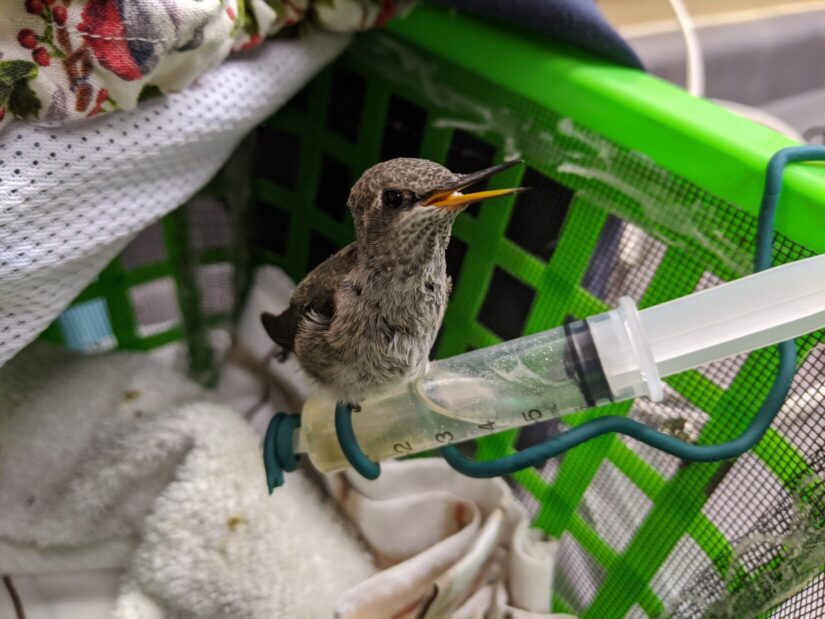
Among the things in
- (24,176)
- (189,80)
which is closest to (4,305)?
(24,176)

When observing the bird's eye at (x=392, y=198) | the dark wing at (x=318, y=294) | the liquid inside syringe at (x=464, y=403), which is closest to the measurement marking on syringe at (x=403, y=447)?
the liquid inside syringe at (x=464, y=403)

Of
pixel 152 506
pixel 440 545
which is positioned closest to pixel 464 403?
pixel 440 545

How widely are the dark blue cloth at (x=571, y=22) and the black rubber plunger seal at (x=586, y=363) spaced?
0.25 m

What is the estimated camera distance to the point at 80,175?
40 cm

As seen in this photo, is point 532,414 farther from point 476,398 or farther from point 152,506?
point 152,506

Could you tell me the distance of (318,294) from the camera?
1.40 feet

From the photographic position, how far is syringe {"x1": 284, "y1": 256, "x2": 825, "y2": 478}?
13.8 inches

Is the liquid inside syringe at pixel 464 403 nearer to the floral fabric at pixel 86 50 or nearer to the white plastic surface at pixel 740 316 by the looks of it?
the white plastic surface at pixel 740 316

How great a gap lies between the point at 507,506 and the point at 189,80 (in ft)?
1.46

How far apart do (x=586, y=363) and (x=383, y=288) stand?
0.42 feet

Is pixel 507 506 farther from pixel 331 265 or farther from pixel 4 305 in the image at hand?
pixel 4 305

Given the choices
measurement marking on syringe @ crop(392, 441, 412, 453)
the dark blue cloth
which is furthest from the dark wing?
the dark blue cloth

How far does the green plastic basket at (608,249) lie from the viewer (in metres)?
0.43

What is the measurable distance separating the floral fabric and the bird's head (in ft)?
0.55
